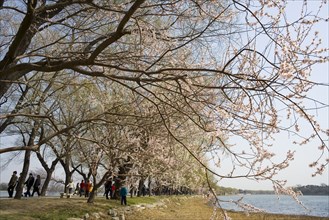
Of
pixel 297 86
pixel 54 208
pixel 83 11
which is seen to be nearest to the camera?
pixel 297 86

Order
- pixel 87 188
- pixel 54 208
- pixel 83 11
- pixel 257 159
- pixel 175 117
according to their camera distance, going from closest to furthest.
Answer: pixel 257 159, pixel 175 117, pixel 83 11, pixel 54 208, pixel 87 188

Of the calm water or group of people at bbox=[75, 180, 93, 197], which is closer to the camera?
the calm water

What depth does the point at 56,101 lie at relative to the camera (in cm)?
1088

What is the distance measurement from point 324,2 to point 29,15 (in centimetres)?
312

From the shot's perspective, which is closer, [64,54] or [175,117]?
[175,117]

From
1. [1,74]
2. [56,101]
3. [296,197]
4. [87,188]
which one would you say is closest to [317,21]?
[296,197]

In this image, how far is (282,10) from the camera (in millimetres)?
3461

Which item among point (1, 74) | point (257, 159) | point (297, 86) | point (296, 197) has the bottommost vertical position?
point (296, 197)

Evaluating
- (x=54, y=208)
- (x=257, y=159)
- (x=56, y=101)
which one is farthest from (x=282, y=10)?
(x=54, y=208)

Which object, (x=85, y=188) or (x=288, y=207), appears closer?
(x=85, y=188)

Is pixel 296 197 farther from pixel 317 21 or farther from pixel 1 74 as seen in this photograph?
pixel 1 74

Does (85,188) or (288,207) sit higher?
(288,207)

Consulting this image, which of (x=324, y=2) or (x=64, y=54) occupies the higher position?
(x=64, y=54)

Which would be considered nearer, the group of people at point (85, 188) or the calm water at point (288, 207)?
the calm water at point (288, 207)
